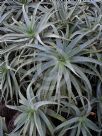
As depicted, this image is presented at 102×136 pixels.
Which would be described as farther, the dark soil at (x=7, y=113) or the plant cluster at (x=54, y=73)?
the dark soil at (x=7, y=113)

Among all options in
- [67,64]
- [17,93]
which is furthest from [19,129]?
[67,64]

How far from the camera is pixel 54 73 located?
2.18m

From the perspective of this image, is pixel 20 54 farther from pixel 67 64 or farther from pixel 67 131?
pixel 67 131

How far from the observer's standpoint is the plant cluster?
86.1 inches

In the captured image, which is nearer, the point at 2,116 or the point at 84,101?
the point at 84,101

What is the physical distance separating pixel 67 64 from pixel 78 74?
10 cm

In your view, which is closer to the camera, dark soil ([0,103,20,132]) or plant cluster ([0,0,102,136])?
plant cluster ([0,0,102,136])

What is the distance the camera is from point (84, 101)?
231 cm

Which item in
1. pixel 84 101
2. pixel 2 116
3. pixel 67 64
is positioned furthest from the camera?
pixel 2 116

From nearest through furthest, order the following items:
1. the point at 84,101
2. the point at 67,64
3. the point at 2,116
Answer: the point at 67,64, the point at 84,101, the point at 2,116

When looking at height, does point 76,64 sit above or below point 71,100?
above

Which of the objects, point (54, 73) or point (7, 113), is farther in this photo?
point (7, 113)

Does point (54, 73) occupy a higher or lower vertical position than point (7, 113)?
higher

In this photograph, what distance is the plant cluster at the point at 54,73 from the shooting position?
2.19 m
